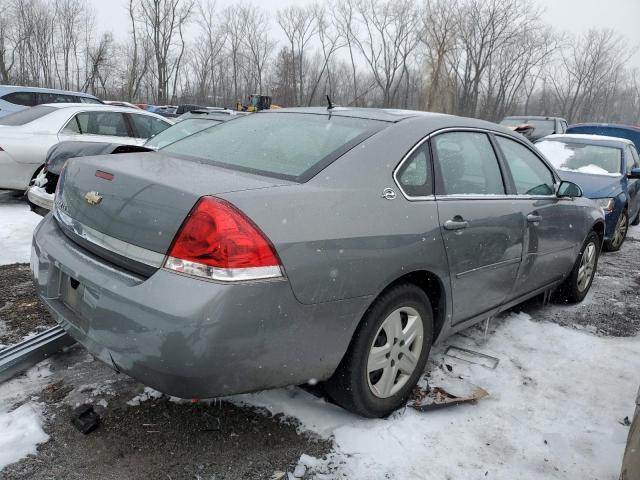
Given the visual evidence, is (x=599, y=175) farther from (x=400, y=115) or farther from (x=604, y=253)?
(x=400, y=115)

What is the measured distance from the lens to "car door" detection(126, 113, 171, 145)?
8023 millimetres

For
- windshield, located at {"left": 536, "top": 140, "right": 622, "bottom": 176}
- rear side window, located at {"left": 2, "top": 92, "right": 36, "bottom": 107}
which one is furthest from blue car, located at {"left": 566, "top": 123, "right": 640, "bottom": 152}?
rear side window, located at {"left": 2, "top": 92, "right": 36, "bottom": 107}

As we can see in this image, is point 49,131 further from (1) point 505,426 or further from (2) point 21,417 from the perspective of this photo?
(1) point 505,426

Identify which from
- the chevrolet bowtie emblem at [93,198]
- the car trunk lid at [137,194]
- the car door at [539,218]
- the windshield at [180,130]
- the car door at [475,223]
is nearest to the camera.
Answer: the car trunk lid at [137,194]

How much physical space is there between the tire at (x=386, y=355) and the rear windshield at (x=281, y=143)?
0.73 m

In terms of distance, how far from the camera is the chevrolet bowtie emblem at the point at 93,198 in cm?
223

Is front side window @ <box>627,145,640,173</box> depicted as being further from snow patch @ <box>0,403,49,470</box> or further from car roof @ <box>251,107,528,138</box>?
snow patch @ <box>0,403,49,470</box>

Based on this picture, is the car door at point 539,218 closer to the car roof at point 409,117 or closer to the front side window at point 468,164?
the front side window at point 468,164

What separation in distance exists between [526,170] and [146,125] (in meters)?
6.35

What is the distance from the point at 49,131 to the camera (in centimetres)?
684

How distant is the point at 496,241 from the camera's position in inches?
121

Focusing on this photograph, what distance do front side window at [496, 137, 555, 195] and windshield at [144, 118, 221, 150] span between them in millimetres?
4168

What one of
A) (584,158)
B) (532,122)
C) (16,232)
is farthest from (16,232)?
(532,122)

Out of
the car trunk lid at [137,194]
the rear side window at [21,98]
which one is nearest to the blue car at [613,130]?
the rear side window at [21,98]
